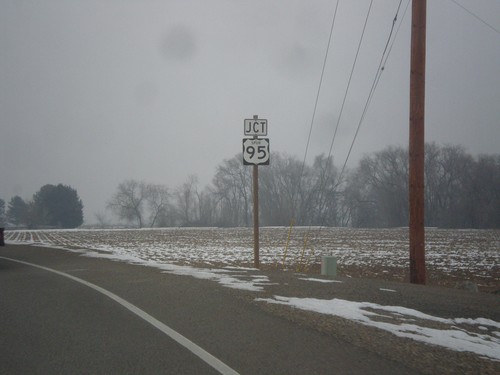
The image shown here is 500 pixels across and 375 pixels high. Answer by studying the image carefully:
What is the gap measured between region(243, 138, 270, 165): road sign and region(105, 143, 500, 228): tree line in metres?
54.1

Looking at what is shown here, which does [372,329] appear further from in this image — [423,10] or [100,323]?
[423,10]

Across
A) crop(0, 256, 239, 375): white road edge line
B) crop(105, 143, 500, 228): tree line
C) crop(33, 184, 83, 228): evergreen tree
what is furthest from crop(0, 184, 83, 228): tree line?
crop(0, 256, 239, 375): white road edge line

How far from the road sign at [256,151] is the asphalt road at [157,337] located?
5.69 meters

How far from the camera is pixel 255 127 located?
13.3 meters

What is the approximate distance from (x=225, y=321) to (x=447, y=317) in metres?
3.25

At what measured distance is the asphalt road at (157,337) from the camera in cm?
405

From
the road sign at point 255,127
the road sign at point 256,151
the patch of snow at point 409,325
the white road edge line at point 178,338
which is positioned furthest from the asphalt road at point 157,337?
the road sign at point 255,127

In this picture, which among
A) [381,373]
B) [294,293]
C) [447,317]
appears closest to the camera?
→ [381,373]

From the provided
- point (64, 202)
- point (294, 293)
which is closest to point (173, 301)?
point (294, 293)

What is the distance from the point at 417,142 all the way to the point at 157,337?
325 inches

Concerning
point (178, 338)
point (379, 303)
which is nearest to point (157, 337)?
point (178, 338)

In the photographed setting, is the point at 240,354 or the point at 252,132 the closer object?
the point at 240,354

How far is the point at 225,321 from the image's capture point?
18.6 ft

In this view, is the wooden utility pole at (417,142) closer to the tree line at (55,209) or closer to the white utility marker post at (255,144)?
the white utility marker post at (255,144)
